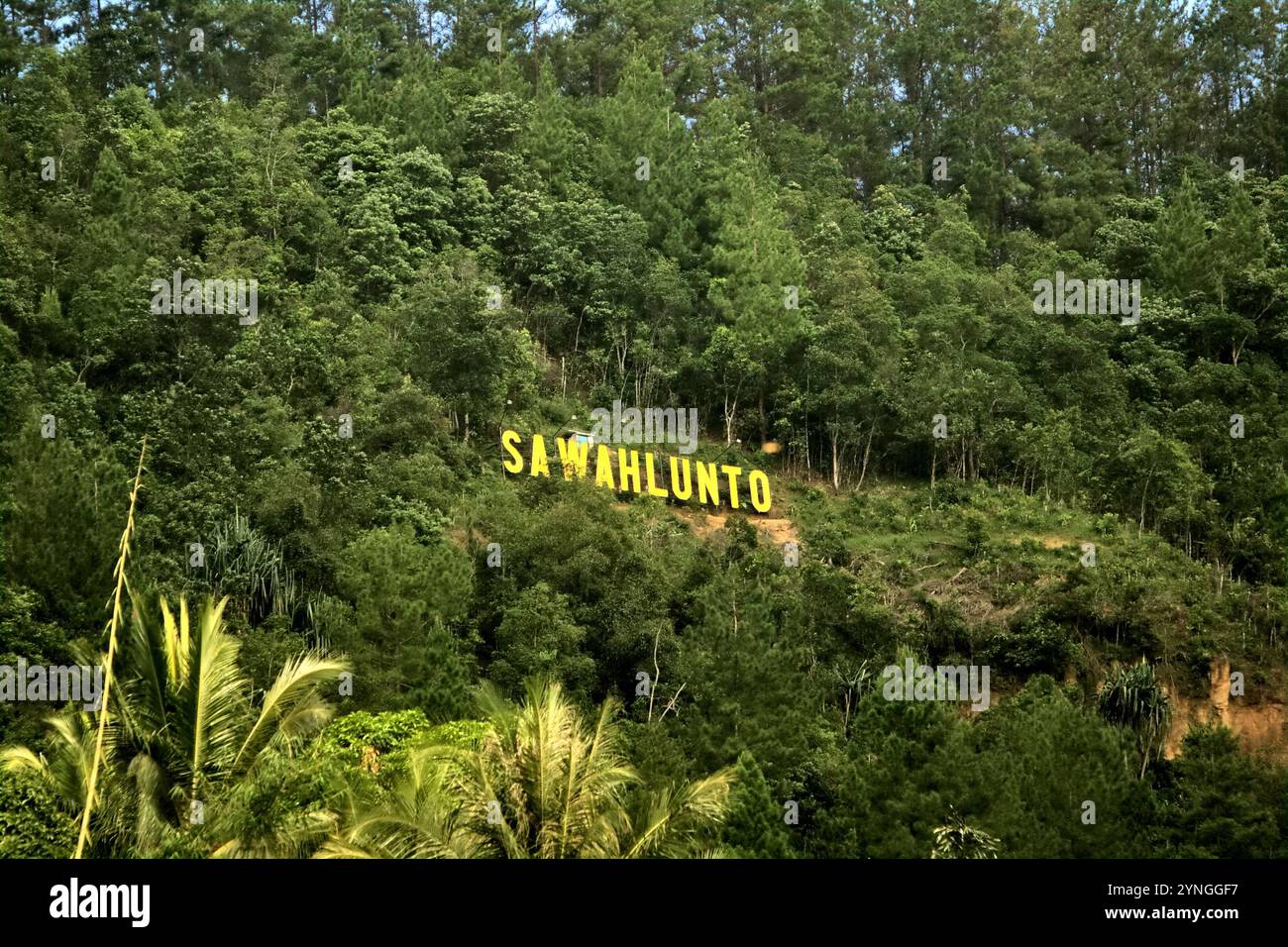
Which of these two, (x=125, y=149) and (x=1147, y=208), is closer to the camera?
(x=125, y=149)

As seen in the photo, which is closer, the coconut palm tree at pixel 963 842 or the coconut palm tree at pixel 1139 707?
the coconut palm tree at pixel 963 842

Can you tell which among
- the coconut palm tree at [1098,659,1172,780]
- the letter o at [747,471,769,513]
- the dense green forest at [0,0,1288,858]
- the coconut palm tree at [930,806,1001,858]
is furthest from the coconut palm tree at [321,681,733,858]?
the letter o at [747,471,769,513]

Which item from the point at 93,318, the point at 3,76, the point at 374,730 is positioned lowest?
the point at 374,730

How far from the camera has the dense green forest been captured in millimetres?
18062

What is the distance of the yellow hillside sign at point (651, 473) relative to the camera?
3875 cm

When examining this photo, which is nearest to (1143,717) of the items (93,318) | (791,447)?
(791,447)

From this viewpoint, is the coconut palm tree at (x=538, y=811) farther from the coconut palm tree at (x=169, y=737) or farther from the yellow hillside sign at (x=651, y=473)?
the yellow hillside sign at (x=651, y=473)

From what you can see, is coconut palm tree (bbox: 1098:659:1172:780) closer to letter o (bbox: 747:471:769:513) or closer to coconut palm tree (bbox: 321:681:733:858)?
letter o (bbox: 747:471:769:513)

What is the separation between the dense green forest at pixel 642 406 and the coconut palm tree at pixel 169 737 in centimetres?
5

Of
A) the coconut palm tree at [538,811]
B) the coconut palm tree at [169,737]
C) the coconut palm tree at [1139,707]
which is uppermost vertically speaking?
the coconut palm tree at [169,737]

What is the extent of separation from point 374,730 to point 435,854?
9.44 metres

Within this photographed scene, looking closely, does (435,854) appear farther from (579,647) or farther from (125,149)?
(125,149)

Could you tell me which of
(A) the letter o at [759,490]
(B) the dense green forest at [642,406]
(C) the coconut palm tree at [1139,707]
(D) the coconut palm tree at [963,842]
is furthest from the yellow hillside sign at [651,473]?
(D) the coconut palm tree at [963,842]

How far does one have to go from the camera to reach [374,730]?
2095cm
